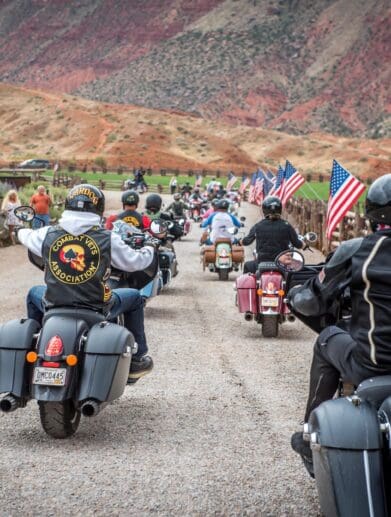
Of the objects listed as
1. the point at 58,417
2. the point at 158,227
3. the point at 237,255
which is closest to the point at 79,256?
the point at 58,417

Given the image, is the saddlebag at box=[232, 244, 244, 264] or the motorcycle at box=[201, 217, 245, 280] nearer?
the motorcycle at box=[201, 217, 245, 280]

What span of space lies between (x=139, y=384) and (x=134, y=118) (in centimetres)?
12345

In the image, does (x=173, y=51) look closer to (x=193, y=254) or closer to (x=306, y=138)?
(x=306, y=138)

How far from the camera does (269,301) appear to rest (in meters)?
11.4

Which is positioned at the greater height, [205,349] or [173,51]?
[173,51]

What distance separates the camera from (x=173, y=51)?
A: 170m

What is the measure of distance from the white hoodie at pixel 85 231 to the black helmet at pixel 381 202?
256 cm

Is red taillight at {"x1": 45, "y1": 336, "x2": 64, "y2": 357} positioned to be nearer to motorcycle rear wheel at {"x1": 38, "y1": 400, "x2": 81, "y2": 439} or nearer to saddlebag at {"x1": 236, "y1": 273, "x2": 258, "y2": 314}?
motorcycle rear wheel at {"x1": 38, "y1": 400, "x2": 81, "y2": 439}

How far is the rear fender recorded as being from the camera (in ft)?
20.7

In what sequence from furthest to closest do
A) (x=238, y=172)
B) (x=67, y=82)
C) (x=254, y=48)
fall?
(x=67, y=82), (x=254, y=48), (x=238, y=172)

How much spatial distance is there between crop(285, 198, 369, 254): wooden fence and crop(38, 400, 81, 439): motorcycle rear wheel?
12.0 metres

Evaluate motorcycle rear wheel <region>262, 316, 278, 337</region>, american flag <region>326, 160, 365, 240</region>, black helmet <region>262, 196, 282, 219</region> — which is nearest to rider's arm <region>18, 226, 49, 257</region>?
motorcycle rear wheel <region>262, 316, 278, 337</region>

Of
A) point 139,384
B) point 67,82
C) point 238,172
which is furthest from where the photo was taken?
point 67,82

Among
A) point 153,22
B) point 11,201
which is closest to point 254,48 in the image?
point 153,22
